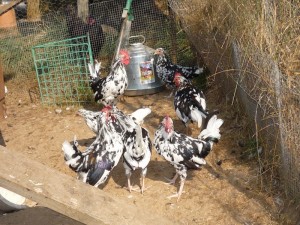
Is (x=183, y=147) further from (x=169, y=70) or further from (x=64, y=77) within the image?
(x=64, y=77)

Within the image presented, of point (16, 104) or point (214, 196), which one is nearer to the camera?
point (214, 196)

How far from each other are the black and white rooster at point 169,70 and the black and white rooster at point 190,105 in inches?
34.2

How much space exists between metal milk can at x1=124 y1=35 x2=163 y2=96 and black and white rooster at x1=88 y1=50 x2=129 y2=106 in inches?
19.7

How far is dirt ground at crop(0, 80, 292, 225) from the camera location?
149 inches

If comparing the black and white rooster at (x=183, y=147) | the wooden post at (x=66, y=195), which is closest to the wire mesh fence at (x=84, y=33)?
the black and white rooster at (x=183, y=147)

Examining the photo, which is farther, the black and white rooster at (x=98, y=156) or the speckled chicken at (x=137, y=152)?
the speckled chicken at (x=137, y=152)

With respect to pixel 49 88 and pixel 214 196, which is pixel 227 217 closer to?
pixel 214 196

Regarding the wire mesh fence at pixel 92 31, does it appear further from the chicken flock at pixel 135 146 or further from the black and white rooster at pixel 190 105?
the chicken flock at pixel 135 146

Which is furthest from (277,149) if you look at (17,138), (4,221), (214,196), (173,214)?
(17,138)

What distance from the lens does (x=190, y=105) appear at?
4.86 m

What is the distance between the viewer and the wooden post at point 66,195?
255 cm

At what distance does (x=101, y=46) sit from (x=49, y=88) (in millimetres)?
1291

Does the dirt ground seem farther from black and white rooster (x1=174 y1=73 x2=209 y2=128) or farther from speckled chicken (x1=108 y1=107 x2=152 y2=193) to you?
black and white rooster (x1=174 y1=73 x2=209 y2=128)

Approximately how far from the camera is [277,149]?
3809mm
